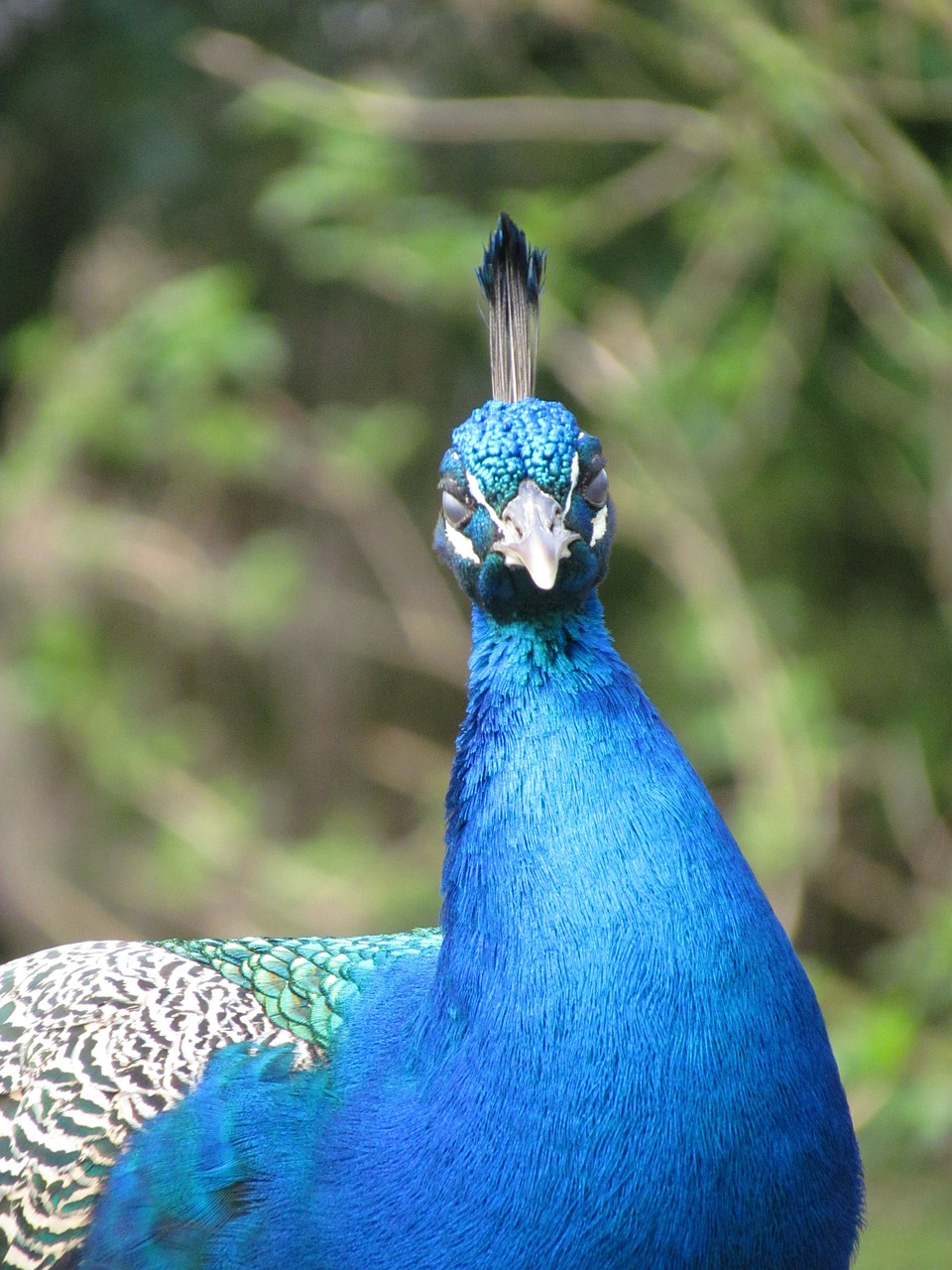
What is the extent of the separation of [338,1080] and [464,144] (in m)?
3.79

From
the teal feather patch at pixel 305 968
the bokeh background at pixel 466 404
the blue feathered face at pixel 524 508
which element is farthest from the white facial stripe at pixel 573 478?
the bokeh background at pixel 466 404

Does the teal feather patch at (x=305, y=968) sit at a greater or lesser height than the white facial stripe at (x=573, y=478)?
lesser

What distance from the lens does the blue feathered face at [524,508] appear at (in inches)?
65.5

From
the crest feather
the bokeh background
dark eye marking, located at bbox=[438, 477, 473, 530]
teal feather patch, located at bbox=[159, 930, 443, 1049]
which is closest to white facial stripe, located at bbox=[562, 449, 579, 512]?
dark eye marking, located at bbox=[438, 477, 473, 530]

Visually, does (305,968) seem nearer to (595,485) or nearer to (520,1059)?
(520,1059)

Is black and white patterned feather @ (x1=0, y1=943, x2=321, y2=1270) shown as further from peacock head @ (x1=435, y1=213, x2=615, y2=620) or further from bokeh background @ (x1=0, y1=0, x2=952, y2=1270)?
bokeh background @ (x1=0, y1=0, x2=952, y2=1270)

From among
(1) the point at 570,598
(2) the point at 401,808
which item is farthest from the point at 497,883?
(2) the point at 401,808

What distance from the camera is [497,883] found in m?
1.62

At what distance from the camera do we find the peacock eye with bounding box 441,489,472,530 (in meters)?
1.75

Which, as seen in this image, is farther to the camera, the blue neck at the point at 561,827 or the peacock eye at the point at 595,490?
the peacock eye at the point at 595,490

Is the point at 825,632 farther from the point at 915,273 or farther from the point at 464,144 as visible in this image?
the point at 464,144

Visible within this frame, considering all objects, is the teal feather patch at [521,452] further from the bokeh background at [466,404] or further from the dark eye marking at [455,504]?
the bokeh background at [466,404]

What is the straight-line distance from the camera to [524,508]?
1.67 metres

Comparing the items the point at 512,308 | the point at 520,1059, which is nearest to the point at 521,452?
the point at 512,308
